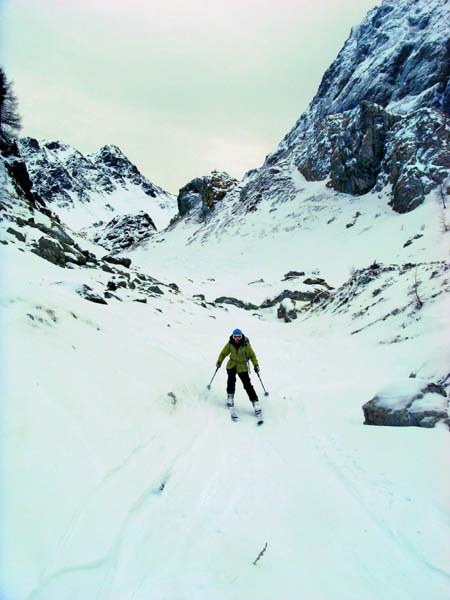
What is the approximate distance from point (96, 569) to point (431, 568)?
8.91 ft

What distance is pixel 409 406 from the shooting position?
560 centimetres

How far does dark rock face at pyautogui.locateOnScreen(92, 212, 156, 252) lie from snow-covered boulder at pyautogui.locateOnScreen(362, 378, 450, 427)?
7640 centimetres

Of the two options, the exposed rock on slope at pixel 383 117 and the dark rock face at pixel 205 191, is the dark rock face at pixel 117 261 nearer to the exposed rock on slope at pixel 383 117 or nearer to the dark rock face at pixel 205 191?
the exposed rock on slope at pixel 383 117

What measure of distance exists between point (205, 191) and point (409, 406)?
238 ft

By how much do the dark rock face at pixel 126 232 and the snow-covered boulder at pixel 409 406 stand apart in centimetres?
7640

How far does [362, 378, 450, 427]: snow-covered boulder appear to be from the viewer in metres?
5.37

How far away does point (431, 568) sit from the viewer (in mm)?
3047

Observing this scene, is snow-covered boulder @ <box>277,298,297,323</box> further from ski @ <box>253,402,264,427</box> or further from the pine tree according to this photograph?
the pine tree

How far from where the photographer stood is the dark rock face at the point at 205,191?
7275cm

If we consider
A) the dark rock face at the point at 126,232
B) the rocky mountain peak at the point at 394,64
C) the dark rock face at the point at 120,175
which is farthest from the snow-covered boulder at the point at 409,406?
the dark rock face at the point at 120,175

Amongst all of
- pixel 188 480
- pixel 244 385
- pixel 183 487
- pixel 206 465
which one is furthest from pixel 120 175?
pixel 183 487

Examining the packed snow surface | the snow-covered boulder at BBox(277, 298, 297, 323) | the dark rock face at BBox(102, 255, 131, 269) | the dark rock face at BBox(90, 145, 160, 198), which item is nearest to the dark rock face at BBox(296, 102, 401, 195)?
the snow-covered boulder at BBox(277, 298, 297, 323)

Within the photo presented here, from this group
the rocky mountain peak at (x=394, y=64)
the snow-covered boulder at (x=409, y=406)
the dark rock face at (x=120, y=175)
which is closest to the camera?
the snow-covered boulder at (x=409, y=406)

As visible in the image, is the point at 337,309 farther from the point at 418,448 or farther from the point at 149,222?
the point at 149,222
